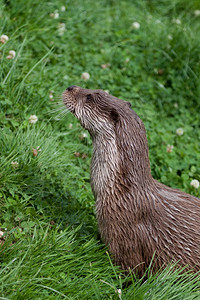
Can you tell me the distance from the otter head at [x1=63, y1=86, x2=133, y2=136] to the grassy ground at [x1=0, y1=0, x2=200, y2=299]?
0.69 ft

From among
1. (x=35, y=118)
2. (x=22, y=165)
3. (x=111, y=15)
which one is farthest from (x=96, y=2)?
(x=22, y=165)

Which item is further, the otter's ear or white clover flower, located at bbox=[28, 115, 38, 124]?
white clover flower, located at bbox=[28, 115, 38, 124]

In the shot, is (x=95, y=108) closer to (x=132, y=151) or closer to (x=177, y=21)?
(x=132, y=151)

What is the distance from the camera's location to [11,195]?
3.73 meters

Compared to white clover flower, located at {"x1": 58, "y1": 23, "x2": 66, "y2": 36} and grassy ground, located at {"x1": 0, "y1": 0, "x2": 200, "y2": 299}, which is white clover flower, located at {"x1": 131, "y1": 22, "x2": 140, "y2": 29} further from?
white clover flower, located at {"x1": 58, "y1": 23, "x2": 66, "y2": 36}

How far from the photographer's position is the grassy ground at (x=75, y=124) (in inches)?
121

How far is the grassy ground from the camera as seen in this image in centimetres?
308

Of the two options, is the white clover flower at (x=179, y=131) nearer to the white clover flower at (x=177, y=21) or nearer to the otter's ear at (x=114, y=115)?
the white clover flower at (x=177, y=21)

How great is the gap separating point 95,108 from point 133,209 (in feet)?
2.55

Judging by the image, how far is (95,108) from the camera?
3492 millimetres

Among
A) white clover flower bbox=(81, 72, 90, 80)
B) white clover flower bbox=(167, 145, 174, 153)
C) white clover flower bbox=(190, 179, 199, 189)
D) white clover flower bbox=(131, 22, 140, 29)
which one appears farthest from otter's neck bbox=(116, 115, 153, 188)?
white clover flower bbox=(131, 22, 140, 29)

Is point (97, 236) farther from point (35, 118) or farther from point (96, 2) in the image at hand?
point (96, 2)

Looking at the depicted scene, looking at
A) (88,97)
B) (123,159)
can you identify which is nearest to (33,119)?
(88,97)

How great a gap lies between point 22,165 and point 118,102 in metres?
0.97
